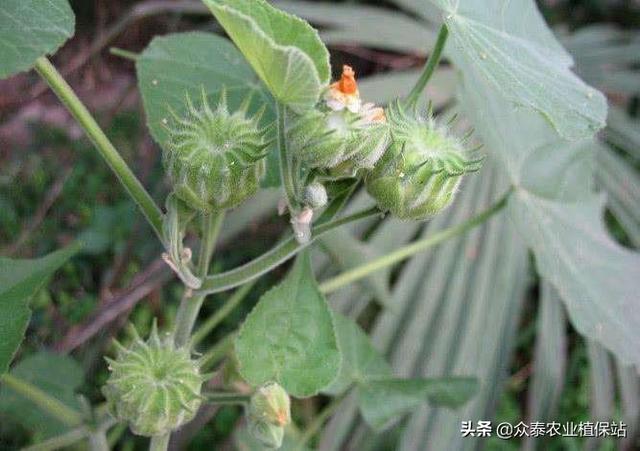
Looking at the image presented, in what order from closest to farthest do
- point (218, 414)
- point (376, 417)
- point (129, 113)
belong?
point (376, 417), point (218, 414), point (129, 113)

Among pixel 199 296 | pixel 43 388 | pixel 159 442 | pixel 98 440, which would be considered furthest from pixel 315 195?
pixel 43 388

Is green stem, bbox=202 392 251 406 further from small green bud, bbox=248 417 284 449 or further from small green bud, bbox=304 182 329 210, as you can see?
small green bud, bbox=304 182 329 210

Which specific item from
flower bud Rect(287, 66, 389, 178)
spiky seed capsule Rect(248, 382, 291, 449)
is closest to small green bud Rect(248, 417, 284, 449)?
spiky seed capsule Rect(248, 382, 291, 449)

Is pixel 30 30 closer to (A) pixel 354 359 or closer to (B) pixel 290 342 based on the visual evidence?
(B) pixel 290 342

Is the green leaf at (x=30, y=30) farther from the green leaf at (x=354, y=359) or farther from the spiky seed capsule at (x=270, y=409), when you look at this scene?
the green leaf at (x=354, y=359)

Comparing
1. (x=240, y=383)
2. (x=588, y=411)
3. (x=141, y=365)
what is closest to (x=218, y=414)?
(x=588, y=411)

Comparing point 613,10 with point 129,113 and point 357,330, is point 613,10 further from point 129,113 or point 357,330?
point 357,330
